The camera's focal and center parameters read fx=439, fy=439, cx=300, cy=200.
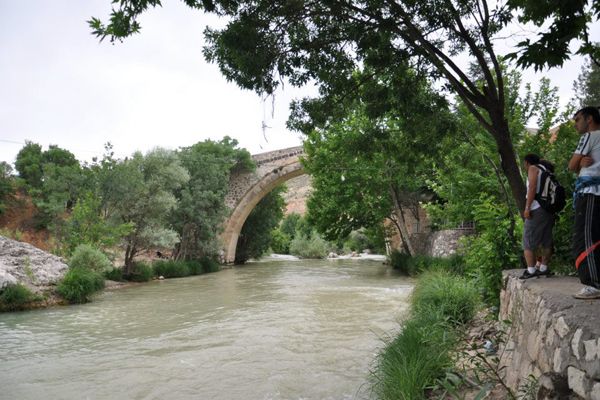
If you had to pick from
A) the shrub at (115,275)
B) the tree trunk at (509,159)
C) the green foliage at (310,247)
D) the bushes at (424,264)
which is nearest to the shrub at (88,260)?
the shrub at (115,275)

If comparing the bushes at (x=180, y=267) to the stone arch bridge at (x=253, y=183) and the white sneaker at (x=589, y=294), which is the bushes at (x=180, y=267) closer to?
the stone arch bridge at (x=253, y=183)

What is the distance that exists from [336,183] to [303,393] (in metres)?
12.6

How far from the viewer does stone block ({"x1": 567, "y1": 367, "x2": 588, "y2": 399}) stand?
190 cm

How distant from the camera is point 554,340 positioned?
229 centimetres

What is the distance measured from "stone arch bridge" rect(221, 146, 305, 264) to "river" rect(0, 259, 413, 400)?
1178 centimetres

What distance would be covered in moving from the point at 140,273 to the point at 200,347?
995 cm

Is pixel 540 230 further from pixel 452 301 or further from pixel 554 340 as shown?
pixel 452 301

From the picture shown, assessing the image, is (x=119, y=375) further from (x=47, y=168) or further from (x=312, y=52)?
(x=47, y=168)

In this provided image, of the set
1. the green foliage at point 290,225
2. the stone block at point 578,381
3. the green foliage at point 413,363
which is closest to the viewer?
the stone block at point 578,381

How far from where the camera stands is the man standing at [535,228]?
367 cm

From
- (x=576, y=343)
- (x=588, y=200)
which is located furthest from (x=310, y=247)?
(x=576, y=343)

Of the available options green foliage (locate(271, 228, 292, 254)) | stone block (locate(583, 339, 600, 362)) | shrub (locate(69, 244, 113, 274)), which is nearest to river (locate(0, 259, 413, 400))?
shrub (locate(69, 244, 113, 274))

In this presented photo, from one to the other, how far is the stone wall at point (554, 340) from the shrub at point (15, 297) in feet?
29.5

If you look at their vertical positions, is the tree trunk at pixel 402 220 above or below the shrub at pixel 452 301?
above
